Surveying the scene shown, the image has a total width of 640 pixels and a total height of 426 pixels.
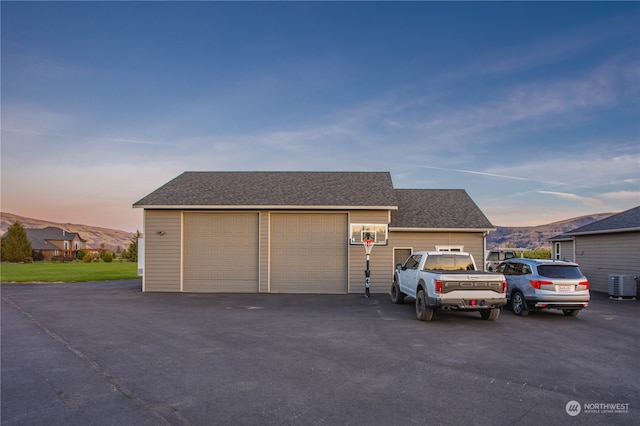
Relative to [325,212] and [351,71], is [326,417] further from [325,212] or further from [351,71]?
[351,71]

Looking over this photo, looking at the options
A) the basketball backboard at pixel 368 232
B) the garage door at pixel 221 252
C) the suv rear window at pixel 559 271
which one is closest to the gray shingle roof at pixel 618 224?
the suv rear window at pixel 559 271

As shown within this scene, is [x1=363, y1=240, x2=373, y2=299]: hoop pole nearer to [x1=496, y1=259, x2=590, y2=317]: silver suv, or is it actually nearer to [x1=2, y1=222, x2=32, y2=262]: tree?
[x1=496, y1=259, x2=590, y2=317]: silver suv

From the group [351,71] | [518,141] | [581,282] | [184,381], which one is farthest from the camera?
[518,141]

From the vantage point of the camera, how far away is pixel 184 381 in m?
6.48

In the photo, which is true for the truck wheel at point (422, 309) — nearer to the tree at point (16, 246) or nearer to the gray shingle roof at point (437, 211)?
the gray shingle roof at point (437, 211)

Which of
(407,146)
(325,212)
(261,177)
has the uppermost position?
(407,146)

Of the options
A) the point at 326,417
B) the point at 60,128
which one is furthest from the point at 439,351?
the point at 60,128

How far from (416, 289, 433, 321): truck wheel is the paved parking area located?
26cm

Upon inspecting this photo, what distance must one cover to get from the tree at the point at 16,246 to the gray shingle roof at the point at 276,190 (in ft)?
173

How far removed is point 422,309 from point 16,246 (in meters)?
69.2

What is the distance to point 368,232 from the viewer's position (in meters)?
20.3

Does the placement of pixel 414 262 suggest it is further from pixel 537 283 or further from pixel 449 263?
pixel 537 283

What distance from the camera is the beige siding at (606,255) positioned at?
2025 cm

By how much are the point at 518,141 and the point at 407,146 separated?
583 centimetres
